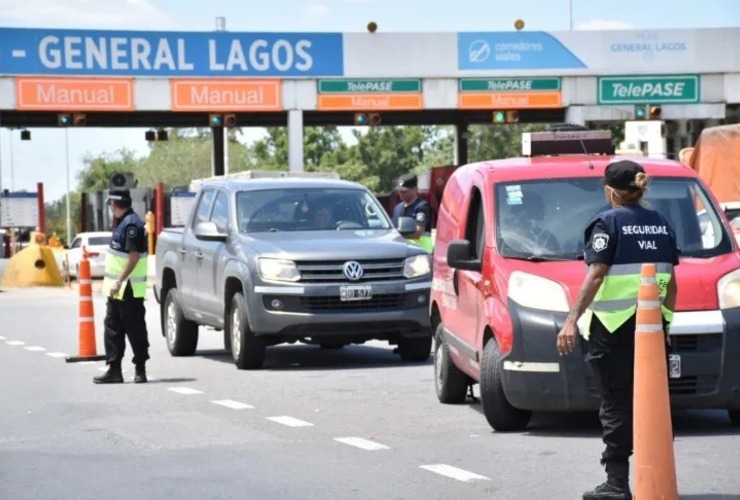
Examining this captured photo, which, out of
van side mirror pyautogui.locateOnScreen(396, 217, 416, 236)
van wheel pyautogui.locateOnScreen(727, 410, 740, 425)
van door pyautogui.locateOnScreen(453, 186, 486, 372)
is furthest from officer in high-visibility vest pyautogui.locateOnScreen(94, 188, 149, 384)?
van wheel pyautogui.locateOnScreen(727, 410, 740, 425)

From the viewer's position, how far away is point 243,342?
55.1 ft

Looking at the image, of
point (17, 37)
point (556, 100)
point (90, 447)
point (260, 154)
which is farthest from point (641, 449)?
point (260, 154)

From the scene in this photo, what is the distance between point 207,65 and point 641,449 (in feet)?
126

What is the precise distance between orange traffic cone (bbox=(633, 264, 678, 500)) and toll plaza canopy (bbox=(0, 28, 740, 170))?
37.3 meters

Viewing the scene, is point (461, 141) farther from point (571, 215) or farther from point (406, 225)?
point (571, 215)

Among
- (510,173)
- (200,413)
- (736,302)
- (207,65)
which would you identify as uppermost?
(207,65)

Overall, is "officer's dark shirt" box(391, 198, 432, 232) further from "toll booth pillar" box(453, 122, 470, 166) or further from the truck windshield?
"toll booth pillar" box(453, 122, 470, 166)

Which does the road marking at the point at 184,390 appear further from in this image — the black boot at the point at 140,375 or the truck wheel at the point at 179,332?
the truck wheel at the point at 179,332

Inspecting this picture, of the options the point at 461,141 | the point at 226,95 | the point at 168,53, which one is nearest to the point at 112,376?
the point at 168,53

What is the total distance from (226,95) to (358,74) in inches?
144

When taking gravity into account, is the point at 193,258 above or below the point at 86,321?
above

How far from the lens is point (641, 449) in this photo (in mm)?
7863

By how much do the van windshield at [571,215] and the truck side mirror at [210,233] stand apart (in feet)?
18.4

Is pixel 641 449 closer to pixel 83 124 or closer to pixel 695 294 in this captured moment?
pixel 695 294
